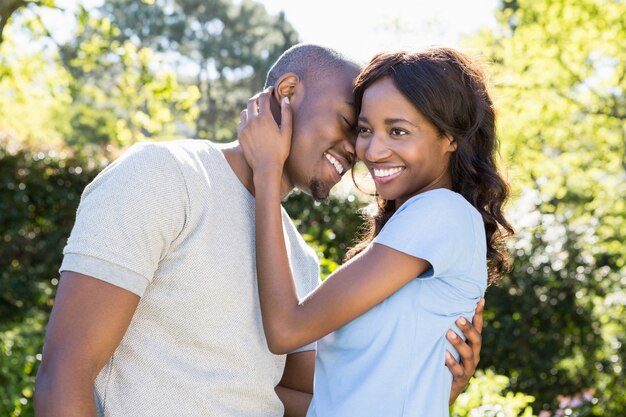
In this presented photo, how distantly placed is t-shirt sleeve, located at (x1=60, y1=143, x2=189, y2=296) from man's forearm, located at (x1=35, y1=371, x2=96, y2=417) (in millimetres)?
251

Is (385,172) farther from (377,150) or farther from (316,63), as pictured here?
(316,63)

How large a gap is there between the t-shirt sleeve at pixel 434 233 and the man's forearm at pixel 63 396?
2.86 ft

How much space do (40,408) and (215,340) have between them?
1.57ft

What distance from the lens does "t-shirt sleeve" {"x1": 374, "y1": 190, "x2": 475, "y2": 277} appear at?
2.25 metres

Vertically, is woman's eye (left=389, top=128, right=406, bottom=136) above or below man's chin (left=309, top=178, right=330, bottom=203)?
above

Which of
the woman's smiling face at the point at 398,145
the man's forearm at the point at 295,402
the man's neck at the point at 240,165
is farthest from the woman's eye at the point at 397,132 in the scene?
the man's forearm at the point at 295,402

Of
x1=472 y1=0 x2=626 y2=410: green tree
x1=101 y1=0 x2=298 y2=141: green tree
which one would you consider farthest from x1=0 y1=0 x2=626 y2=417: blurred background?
x1=101 y1=0 x2=298 y2=141: green tree

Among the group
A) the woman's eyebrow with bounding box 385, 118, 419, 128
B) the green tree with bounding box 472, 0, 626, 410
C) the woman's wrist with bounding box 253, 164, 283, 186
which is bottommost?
the green tree with bounding box 472, 0, 626, 410

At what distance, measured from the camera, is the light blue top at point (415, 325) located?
88.2 inches

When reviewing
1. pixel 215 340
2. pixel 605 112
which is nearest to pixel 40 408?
pixel 215 340

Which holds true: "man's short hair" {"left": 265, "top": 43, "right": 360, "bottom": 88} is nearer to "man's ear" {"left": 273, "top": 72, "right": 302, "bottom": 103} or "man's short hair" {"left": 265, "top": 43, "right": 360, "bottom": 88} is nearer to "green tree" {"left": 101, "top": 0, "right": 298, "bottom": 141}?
"man's ear" {"left": 273, "top": 72, "right": 302, "bottom": 103}

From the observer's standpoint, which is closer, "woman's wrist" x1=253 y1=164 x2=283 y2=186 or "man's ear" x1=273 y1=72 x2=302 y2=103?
"woman's wrist" x1=253 y1=164 x2=283 y2=186

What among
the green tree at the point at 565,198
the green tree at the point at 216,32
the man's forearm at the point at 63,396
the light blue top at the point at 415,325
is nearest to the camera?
the man's forearm at the point at 63,396

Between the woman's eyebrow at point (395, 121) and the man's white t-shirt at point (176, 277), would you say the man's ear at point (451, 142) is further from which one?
the man's white t-shirt at point (176, 277)
